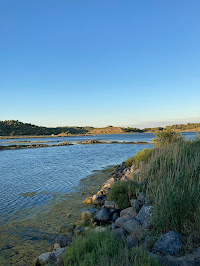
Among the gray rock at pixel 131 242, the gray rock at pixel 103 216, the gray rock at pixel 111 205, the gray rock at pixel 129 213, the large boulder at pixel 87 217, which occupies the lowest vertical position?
the large boulder at pixel 87 217

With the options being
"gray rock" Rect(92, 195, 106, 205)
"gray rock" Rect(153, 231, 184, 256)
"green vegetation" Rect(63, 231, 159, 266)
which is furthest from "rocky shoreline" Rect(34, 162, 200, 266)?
"gray rock" Rect(92, 195, 106, 205)

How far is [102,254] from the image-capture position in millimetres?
3854

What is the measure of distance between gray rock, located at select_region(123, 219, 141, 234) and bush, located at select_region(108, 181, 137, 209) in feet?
7.25

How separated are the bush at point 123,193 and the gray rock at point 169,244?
11.8 feet

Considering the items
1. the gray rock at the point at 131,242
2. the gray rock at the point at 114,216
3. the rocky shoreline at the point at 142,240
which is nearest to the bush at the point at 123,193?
the gray rock at the point at 114,216

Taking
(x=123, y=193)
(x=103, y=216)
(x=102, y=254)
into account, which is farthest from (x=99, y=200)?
(x=102, y=254)

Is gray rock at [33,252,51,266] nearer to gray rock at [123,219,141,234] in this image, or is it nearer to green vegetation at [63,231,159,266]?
green vegetation at [63,231,159,266]

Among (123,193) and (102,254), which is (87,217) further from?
(102,254)

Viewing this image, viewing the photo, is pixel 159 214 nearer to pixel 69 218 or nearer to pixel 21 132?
pixel 69 218

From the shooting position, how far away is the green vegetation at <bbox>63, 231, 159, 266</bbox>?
343cm

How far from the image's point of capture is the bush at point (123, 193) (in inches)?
316

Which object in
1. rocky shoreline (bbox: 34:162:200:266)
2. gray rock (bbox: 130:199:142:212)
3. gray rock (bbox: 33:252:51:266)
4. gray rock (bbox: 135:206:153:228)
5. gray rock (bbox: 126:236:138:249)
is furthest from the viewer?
gray rock (bbox: 130:199:142:212)

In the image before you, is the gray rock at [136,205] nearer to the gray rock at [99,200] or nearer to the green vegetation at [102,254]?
the green vegetation at [102,254]

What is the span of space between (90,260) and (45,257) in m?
2.12
